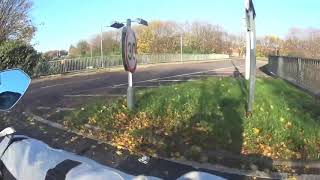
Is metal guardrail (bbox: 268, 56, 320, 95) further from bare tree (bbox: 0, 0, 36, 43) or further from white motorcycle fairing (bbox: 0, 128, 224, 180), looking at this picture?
bare tree (bbox: 0, 0, 36, 43)

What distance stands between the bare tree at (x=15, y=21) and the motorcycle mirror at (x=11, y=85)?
1464 inches

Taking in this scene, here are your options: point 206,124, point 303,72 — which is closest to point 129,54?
point 206,124

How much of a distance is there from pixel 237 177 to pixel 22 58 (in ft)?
96.5

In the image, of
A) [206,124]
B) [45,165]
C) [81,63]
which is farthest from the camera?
[81,63]

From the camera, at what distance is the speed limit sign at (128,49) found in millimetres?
12859

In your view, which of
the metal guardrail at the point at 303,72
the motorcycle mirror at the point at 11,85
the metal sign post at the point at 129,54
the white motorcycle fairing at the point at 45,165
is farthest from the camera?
the metal guardrail at the point at 303,72

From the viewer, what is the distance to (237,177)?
8008mm

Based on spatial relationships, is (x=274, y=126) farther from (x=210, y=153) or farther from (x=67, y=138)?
(x=67, y=138)

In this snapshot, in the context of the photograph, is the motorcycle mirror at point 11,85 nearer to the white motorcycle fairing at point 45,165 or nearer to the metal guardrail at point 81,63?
the white motorcycle fairing at point 45,165

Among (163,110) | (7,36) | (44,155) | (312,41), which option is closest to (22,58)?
(7,36)

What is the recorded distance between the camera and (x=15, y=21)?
4194 cm

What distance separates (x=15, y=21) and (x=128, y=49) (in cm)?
3108

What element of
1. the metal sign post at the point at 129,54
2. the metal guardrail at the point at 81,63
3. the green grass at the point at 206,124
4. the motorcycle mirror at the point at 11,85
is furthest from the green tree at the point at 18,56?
the motorcycle mirror at the point at 11,85

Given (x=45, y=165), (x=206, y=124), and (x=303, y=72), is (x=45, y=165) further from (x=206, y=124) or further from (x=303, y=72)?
(x=303, y=72)
